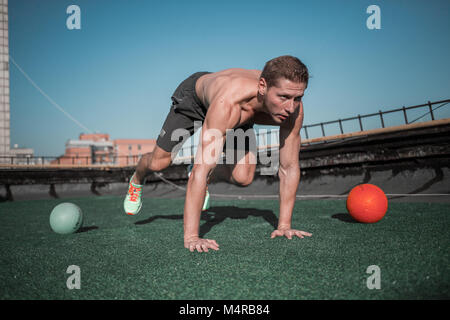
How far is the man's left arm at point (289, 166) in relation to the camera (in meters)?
3.18

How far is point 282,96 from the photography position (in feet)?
8.37

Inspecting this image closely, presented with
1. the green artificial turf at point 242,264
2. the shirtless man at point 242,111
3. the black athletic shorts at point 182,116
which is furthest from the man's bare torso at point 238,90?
the green artificial turf at point 242,264

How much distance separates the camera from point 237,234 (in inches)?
132

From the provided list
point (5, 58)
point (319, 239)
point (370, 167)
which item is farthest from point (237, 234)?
point (5, 58)

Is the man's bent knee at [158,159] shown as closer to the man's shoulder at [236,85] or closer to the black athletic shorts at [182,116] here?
the black athletic shorts at [182,116]

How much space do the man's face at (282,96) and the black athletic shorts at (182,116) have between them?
1031 mm

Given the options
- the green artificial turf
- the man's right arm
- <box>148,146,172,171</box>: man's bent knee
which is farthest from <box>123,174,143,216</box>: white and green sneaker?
the man's right arm

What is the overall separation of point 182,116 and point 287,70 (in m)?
1.80

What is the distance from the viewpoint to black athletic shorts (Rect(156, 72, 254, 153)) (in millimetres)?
3716

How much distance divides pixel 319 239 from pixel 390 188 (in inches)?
207

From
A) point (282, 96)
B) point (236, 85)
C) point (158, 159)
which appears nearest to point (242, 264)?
point (282, 96)

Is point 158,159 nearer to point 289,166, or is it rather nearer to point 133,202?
point 133,202

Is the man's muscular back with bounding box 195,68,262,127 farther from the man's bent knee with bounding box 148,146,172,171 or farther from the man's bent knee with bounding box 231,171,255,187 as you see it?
the man's bent knee with bounding box 148,146,172,171
